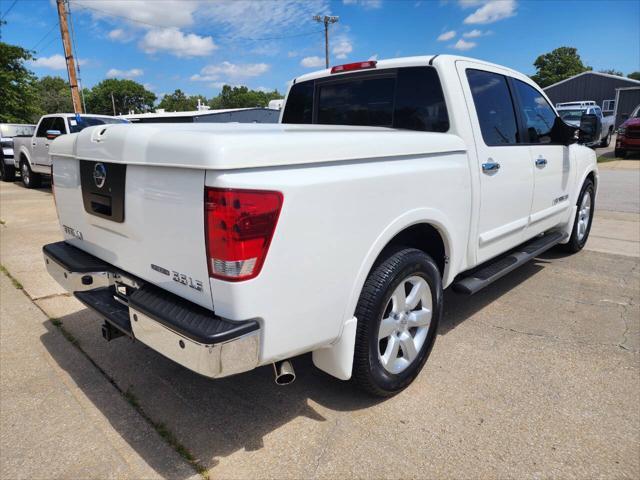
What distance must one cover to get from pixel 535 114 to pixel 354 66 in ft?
5.78

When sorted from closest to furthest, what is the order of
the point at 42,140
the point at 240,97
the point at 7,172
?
the point at 42,140 → the point at 7,172 → the point at 240,97

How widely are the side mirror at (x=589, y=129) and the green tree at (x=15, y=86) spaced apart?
30.8m

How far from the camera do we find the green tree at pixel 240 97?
124812 mm

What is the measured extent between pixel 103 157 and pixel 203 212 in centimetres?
88

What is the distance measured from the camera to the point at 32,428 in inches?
97.1

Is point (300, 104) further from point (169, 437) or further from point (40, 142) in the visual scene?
point (40, 142)

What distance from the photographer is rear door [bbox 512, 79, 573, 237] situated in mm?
3938

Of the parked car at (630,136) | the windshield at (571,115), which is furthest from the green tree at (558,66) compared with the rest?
the parked car at (630,136)

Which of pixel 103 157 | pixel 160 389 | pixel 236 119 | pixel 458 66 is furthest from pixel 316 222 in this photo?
pixel 236 119

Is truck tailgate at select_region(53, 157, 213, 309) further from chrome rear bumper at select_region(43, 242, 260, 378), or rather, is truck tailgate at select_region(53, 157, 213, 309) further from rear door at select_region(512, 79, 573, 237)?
rear door at select_region(512, 79, 573, 237)

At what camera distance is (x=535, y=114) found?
4.12 m

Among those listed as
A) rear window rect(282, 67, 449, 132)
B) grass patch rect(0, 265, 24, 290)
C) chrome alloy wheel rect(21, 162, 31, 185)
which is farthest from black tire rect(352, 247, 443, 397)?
chrome alloy wheel rect(21, 162, 31, 185)

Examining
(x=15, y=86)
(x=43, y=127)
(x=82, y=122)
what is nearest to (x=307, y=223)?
(x=82, y=122)

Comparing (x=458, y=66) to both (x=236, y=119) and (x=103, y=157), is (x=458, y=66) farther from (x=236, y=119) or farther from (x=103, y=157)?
(x=236, y=119)
